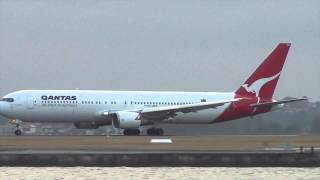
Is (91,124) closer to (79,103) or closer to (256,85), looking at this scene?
(79,103)

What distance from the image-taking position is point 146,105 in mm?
63500

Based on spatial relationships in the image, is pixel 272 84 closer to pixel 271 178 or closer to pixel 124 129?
pixel 124 129

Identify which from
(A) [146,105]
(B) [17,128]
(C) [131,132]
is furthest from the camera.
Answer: (A) [146,105]

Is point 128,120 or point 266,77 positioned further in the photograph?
point 266,77

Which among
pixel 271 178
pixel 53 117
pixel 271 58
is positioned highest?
pixel 271 58

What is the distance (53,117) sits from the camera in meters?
61.8

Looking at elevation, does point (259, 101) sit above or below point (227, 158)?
above

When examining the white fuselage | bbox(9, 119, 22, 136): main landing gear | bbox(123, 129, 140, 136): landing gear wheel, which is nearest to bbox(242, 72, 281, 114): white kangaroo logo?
the white fuselage

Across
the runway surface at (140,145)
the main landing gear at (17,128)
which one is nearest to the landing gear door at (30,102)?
the main landing gear at (17,128)

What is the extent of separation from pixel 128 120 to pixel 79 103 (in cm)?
443

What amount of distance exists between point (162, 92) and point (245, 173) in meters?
39.6

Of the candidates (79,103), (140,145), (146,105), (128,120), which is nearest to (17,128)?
(79,103)

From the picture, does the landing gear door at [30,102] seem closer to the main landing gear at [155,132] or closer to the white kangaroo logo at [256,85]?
the main landing gear at [155,132]

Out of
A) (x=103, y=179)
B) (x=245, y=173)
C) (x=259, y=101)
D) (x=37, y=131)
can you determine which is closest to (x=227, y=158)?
(x=245, y=173)
